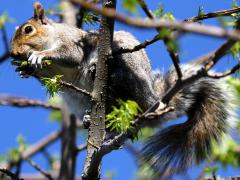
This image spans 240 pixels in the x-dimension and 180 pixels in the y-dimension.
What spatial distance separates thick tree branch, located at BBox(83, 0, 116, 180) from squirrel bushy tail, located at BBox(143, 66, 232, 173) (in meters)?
0.57

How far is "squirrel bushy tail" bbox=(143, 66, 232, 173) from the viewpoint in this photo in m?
2.46

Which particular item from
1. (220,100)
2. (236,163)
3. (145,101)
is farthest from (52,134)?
(236,163)

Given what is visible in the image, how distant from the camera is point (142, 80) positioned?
2.80m

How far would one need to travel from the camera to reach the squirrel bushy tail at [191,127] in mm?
2465

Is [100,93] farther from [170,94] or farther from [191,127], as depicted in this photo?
[191,127]

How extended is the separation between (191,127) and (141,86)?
366 mm

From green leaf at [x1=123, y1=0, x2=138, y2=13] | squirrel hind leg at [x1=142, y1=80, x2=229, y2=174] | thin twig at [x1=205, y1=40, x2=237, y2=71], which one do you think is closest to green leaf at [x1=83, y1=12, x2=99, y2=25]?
squirrel hind leg at [x1=142, y1=80, x2=229, y2=174]

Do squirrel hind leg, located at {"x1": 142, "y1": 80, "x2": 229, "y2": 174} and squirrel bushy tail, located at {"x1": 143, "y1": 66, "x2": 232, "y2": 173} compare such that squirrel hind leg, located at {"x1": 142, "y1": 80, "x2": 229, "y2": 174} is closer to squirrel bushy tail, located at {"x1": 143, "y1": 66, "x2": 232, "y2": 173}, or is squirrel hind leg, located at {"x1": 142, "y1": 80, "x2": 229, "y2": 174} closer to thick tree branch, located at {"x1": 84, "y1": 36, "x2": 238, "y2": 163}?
squirrel bushy tail, located at {"x1": 143, "y1": 66, "x2": 232, "y2": 173}

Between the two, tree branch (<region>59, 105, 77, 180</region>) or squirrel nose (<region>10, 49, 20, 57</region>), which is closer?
tree branch (<region>59, 105, 77, 180</region>)

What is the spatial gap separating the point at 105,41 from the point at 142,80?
2.74 feet

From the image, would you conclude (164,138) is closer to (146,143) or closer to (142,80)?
(146,143)

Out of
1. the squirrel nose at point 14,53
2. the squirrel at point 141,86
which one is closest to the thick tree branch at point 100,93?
the squirrel at point 141,86

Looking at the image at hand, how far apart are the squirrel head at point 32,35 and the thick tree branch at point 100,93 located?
103 centimetres

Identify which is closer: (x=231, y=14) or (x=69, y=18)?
(x=231, y=14)
